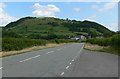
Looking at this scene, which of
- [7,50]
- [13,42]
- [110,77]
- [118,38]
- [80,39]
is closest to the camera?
[110,77]

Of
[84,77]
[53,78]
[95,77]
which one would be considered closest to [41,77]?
[53,78]

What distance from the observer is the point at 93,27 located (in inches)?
6560

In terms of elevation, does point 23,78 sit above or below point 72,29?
below

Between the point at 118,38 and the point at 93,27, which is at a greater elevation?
the point at 93,27

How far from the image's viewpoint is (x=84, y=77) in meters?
8.43

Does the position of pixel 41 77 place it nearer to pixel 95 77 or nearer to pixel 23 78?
pixel 23 78

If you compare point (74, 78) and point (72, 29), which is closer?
point (74, 78)

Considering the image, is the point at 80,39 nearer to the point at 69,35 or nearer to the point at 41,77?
the point at 69,35

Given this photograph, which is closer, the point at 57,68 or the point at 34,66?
the point at 57,68

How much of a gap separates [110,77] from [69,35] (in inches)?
5254

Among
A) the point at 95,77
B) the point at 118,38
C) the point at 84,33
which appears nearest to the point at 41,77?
the point at 95,77

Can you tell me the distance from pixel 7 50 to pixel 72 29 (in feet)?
438

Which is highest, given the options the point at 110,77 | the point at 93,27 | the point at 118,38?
the point at 93,27

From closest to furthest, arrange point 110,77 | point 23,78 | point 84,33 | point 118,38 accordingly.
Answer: point 23,78
point 110,77
point 118,38
point 84,33
